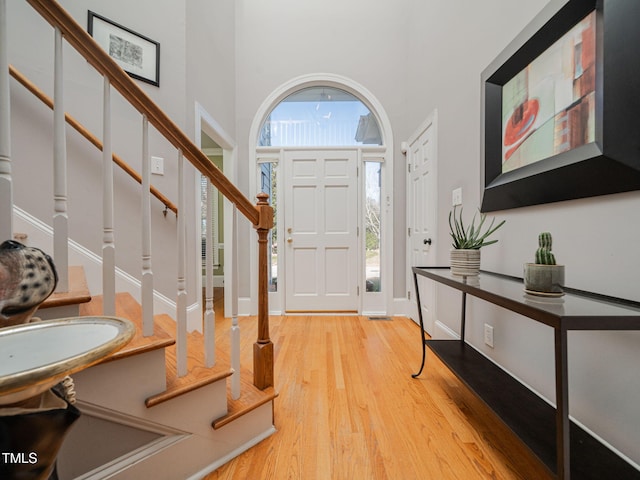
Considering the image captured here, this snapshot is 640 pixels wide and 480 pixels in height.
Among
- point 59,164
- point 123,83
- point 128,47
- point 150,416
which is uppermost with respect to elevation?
point 128,47

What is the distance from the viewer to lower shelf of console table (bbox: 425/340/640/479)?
787 mm

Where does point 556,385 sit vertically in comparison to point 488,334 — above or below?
above

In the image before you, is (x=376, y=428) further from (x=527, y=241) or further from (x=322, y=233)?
(x=322, y=233)

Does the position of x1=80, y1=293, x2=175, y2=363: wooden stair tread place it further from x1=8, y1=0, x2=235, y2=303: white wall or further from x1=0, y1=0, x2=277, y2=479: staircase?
x1=8, y1=0, x2=235, y2=303: white wall

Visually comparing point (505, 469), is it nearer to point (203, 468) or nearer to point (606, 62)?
point (203, 468)

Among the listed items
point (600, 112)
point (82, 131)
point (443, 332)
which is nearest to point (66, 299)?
point (82, 131)

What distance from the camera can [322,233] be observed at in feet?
10.2

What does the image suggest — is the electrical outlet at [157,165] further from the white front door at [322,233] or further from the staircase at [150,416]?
the white front door at [322,233]

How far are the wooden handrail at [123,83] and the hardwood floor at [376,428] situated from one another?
1.06 m

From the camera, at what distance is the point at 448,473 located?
3.32 feet

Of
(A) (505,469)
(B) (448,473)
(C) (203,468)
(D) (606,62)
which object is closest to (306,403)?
(C) (203,468)

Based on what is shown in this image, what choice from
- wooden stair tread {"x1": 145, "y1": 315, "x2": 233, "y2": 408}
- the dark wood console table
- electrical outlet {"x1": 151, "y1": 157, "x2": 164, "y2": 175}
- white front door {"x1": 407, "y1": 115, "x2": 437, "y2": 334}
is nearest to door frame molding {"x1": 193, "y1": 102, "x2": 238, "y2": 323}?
electrical outlet {"x1": 151, "y1": 157, "x2": 164, "y2": 175}

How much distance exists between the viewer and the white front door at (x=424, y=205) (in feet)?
7.65

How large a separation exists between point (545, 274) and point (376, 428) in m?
0.97
